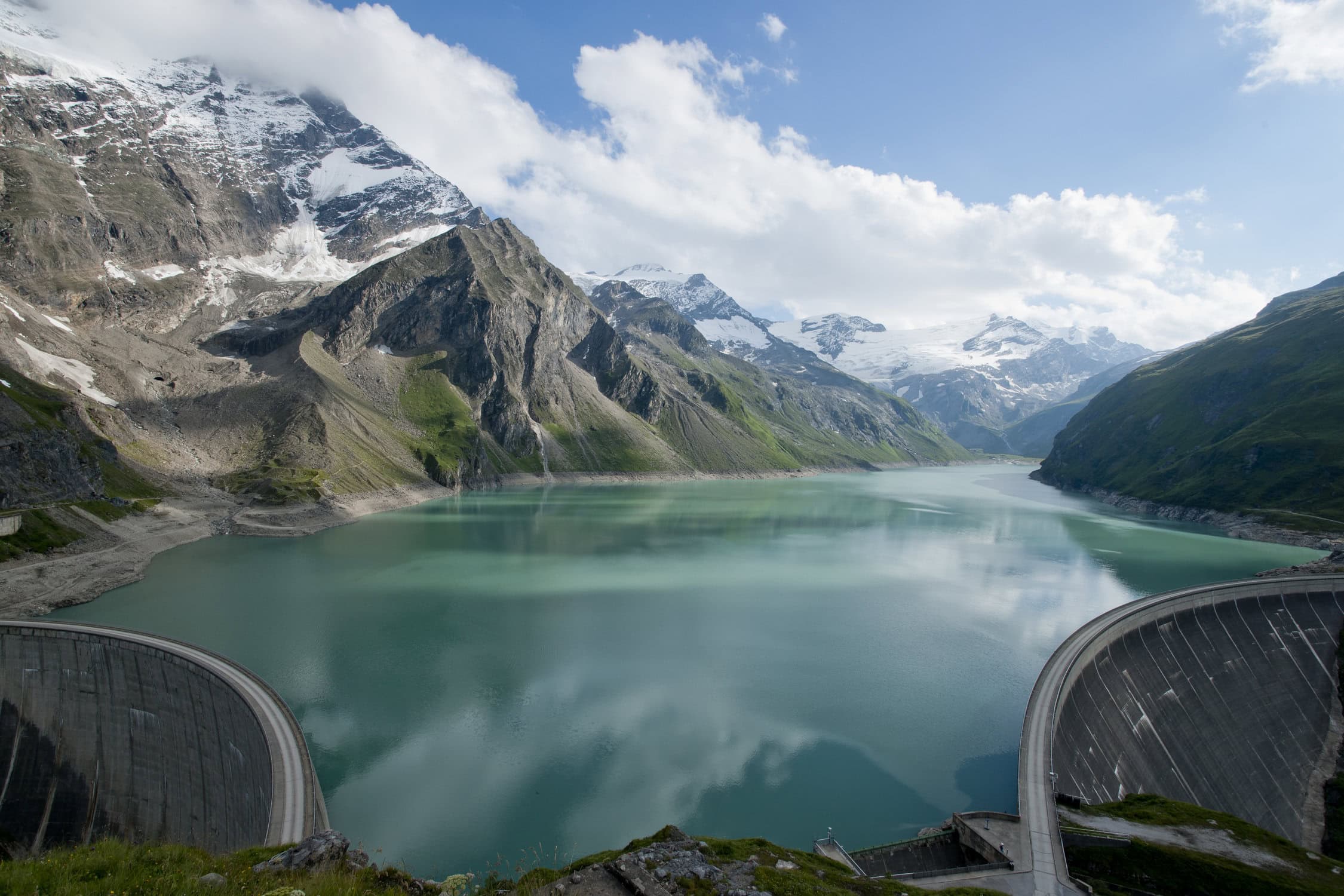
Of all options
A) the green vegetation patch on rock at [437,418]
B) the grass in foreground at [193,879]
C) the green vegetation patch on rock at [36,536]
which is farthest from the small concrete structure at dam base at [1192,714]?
the green vegetation patch on rock at [437,418]

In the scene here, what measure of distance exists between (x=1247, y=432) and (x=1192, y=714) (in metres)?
130

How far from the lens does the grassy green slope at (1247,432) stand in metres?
110

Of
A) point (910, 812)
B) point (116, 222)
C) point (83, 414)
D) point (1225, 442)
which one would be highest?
point (116, 222)

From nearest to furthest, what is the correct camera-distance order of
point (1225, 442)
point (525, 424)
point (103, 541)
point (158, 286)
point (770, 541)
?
point (103, 541) < point (770, 541) < point (1225, 442) < point (158, 286) < point (525, 424)

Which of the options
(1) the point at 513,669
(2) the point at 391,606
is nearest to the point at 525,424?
(2) the point at 391,606

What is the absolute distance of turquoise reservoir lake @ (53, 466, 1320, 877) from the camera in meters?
26.8

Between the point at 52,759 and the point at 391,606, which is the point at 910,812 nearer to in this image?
the point at 52,759

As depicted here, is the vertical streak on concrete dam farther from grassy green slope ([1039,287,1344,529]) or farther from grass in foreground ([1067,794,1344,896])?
grassy green slope ([1039,287,1344,529])

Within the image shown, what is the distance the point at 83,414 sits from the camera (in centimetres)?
8669

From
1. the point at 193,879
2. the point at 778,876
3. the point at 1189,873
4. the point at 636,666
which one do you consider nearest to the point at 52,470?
the point at 636,666

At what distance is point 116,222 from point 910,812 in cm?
24006

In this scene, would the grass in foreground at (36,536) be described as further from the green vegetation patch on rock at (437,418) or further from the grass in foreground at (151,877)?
the green vegetation patch on rock at (437,418)

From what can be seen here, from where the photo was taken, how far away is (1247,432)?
13075cm

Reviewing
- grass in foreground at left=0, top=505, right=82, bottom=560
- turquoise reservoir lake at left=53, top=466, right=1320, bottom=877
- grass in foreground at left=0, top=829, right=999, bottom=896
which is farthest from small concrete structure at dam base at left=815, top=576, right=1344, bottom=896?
grass in foreground at left=0, top=505, right=82, bottom=560
